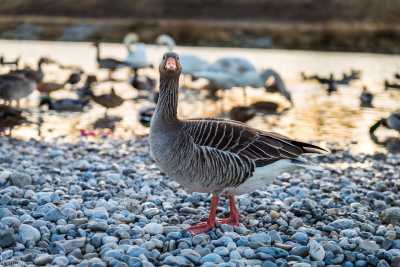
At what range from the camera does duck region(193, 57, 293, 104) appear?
19359 mm

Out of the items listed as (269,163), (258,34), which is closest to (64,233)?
(269,163)

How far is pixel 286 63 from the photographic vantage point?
34344 mm

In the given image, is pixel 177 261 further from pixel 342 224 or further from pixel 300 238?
pixel 342 224

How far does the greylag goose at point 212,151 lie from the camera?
6.68 meters

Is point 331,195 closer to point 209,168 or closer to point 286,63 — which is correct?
point 209,168

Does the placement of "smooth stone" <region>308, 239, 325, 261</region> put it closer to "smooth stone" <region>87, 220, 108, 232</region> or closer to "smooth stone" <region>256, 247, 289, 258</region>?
"smooth stone" <region>256, 247, 289, 258</region>

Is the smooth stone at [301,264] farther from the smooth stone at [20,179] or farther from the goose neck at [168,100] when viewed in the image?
the smooth stone at [20,179]

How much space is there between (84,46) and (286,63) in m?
15.4

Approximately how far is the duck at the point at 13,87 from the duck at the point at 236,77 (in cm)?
582

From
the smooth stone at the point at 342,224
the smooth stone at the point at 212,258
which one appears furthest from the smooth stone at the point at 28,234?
the smooth stone at the point at 342,224

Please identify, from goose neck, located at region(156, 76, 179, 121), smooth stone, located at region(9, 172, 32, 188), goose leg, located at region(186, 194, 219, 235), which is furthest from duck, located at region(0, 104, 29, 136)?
goose leg, located at region(186, 194, 219, 235)

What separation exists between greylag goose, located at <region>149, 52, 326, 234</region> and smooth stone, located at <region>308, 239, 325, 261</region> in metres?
0.93

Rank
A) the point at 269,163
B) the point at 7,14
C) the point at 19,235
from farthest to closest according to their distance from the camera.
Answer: the point at 7,14 → the point at 269,163 → the point at 19,235

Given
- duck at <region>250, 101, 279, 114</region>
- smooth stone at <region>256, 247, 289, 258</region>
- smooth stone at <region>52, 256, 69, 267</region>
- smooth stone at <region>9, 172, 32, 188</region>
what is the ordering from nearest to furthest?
1. smooth stone at <region>52, 256, 69, 267</region>
2. smooth stone at <region>256, 247, 289, 258</region>
3. smooth stone at <region>9, 172, 32, 188</region>
4. duck at <region>250, 101, 279, 114</region>
